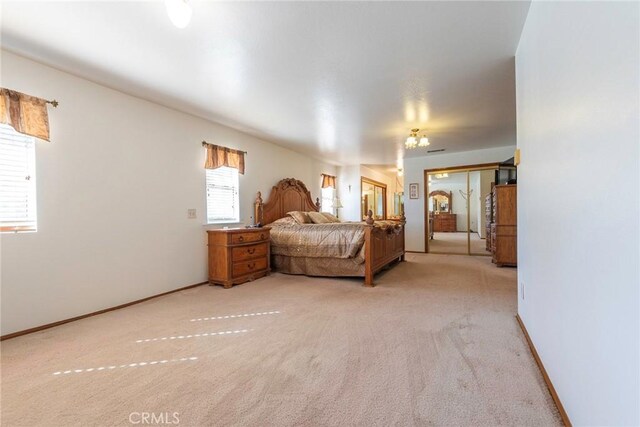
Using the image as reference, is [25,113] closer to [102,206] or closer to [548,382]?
[102,206]

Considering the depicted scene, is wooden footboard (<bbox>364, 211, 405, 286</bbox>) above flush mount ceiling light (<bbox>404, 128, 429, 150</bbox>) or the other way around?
the other way around

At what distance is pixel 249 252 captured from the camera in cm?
421

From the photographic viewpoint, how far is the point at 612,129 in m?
0.90

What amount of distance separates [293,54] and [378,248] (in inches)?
112

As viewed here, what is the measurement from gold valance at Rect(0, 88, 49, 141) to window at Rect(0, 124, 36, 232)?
0.37 ft

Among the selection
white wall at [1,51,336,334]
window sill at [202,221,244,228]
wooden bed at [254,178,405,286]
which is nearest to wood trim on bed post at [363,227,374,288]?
wooden bed at [254,178,405,286]

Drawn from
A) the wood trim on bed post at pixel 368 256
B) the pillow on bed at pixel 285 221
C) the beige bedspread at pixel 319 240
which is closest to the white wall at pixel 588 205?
the wood trim on bed post at pixel 368 256

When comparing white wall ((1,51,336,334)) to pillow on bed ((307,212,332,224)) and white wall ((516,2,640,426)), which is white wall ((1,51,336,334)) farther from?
white wall ((516,2,640,426))

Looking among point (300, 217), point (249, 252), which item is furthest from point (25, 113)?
point (300, 217)

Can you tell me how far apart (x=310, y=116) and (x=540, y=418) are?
376cm

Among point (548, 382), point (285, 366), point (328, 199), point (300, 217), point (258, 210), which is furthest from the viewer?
point (328, 199)

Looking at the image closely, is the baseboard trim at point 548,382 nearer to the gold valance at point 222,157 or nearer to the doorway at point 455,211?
the gold valance at point 222,157

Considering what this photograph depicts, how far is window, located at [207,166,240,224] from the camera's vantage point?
171 inches

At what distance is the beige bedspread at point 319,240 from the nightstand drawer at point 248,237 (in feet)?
0.90
